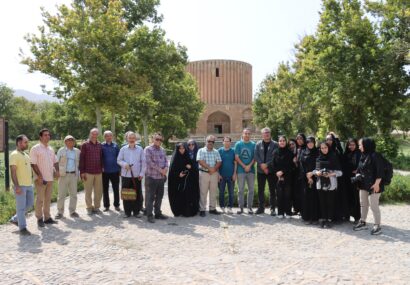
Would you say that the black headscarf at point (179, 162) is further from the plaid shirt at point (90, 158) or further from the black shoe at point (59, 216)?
the black shoe at point (59, 216)

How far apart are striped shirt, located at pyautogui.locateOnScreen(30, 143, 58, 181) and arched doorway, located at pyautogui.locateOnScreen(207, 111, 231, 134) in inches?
1885

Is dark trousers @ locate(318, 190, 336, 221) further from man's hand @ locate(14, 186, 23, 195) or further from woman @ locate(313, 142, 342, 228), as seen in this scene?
man's hand @ locate(14, 186, 23, 195)

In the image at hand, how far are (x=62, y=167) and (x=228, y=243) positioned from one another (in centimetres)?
377

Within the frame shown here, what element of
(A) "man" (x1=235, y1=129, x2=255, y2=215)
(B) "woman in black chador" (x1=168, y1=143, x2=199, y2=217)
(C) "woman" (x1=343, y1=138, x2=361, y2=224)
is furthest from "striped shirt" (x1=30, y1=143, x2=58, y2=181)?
(C) "woman" (x1=343, y1=138, x2=361, y2=224)

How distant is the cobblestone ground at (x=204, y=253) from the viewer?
14.5 feet

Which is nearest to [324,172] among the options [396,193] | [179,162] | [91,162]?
[179,162]

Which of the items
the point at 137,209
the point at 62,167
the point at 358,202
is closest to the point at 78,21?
the point at 62,167

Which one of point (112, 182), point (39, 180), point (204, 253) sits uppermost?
point (39, 180)

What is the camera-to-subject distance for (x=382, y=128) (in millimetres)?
18344

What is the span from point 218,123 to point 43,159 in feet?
→ 158

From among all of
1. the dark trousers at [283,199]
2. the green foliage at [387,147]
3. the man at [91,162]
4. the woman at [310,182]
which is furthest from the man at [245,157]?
the green foliage at [387,147]

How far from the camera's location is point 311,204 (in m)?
7.00

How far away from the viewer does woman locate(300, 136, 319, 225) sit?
6859 mm

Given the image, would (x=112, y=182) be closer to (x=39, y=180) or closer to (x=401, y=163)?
(x=39, y=180)
